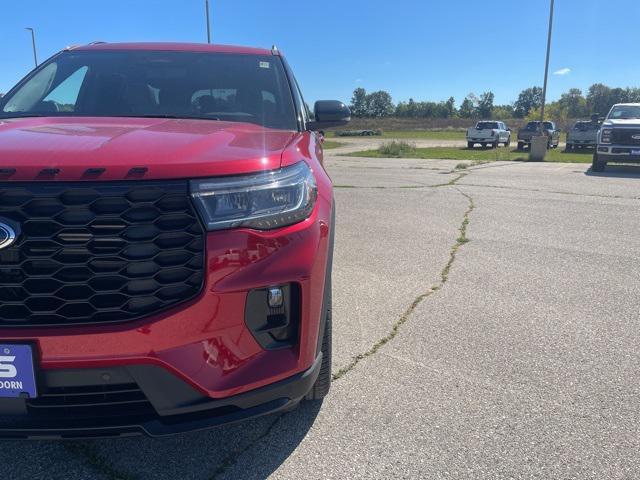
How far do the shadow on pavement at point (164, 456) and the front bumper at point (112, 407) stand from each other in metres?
0.30

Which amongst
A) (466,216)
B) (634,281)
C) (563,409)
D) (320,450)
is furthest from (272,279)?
(466,216)

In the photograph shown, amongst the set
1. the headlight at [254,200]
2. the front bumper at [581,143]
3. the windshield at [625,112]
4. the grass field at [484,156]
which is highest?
the windshield at [625,112]

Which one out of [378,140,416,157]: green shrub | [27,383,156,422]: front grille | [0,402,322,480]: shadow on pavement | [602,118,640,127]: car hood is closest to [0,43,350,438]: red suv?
[27,383,156,422]: front grille

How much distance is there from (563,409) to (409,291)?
1925 millimetres

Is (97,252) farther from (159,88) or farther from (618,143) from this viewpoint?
(618,143)

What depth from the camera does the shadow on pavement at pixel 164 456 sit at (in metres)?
2.16

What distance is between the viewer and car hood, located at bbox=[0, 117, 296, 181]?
1742 mm

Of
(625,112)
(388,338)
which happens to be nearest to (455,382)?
(388,338)

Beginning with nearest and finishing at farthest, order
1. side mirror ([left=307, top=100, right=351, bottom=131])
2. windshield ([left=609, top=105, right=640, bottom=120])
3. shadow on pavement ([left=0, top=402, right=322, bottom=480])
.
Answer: shadow on pavement ([left=0, top=402, right=322, bottom=480])
side mirror ([left=307, top=100, right=351, bottom=131])
windshield ([left=609, top=105, right=640, bottom=120])

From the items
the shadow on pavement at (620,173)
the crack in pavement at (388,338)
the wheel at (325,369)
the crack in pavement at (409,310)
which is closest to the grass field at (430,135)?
the shadow on pavement at (620,173)

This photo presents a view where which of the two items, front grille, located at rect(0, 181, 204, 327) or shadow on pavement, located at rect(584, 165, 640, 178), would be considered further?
shadow on pavement, located at rect(584, 165, 640, 178)

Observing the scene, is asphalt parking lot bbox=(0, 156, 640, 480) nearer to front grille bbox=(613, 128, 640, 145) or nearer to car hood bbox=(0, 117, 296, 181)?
car hood bbox=(0, 117, 296, 181)

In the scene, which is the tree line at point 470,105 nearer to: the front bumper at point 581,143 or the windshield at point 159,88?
the front bumper at point 581,143

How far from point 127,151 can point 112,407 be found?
939 millimetres
